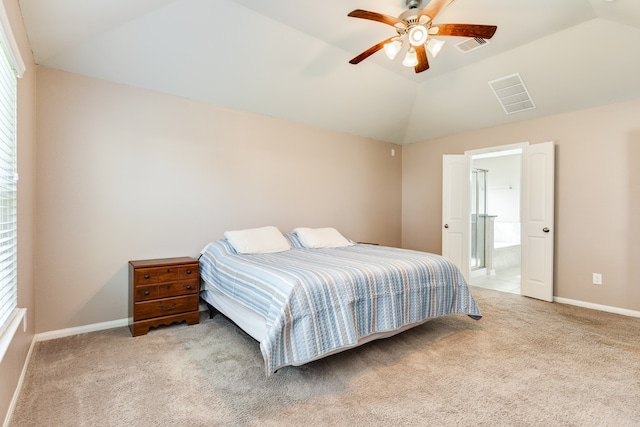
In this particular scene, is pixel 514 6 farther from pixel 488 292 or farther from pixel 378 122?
pixel 488 292

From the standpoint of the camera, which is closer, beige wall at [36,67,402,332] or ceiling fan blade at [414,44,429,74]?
ceiling fan blade at [414,44,429,74]

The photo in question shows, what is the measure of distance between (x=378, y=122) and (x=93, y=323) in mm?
4352

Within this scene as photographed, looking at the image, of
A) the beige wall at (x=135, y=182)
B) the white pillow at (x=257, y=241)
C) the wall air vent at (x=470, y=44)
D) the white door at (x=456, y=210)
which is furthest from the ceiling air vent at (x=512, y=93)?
the white pillow at (x=257, y=241)

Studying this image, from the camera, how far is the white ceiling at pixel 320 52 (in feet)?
8.53

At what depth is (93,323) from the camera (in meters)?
2.92

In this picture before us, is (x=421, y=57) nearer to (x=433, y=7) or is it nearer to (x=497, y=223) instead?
(x=433, y=7)

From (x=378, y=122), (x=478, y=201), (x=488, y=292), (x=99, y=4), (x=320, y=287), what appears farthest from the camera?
(x=478, y=201)

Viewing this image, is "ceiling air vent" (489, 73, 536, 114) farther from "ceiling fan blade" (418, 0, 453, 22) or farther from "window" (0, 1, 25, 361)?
"window" (0, 1, 25, 361)

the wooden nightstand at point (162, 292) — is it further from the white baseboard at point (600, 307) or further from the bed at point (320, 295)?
the white baseboard at point (600, 307)

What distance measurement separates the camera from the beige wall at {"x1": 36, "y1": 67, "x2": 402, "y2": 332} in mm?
2754

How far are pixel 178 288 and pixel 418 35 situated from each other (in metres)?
2.98

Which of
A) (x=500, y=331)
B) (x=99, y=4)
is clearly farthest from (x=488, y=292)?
(x=99, y=4)

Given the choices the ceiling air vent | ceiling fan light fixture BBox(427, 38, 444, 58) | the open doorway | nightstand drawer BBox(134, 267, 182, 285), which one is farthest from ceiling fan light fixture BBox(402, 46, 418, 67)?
nightstand drawer BBox(134, 267, 182, 285)

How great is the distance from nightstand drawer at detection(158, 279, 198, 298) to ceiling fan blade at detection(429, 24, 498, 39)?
9.86ft
